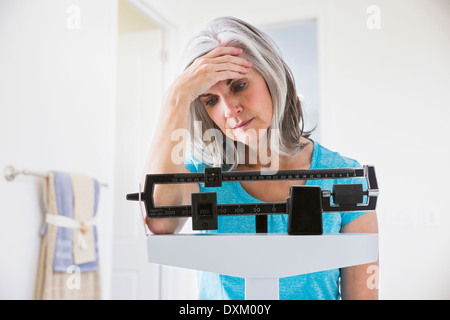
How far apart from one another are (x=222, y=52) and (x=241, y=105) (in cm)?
12

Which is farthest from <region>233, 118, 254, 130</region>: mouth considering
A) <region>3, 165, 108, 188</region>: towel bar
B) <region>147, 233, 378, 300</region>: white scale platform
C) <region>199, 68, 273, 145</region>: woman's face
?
<region>3, 165, 108, 188</region>: towel bar

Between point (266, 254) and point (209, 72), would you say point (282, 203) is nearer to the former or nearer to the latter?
point (266, 254)

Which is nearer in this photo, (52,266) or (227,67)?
(227,67)

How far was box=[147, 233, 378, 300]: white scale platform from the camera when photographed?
0.49 metres

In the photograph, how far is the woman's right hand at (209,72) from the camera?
0.76m

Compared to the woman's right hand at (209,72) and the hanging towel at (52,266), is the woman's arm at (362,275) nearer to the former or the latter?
the woman's right hand at (209,72)

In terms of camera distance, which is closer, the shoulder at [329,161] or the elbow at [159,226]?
the elbow at [159,226]

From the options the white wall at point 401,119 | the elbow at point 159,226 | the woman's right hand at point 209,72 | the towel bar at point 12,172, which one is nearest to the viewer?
the elbow at point 159,226

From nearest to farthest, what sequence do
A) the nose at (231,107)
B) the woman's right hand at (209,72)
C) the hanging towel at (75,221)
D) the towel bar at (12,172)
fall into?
the woman's right hand at (209,72) → the nose at (231,107) → the towel bar at (12,172) → the hanging towel at (75,221)

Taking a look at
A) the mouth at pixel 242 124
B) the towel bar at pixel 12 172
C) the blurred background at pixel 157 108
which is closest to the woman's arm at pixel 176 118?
the mouth at pixel 242 124

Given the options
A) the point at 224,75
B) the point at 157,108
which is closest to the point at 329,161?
the point at 224,75

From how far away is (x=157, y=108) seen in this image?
2061mm

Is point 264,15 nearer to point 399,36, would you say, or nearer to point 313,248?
point 399,36
